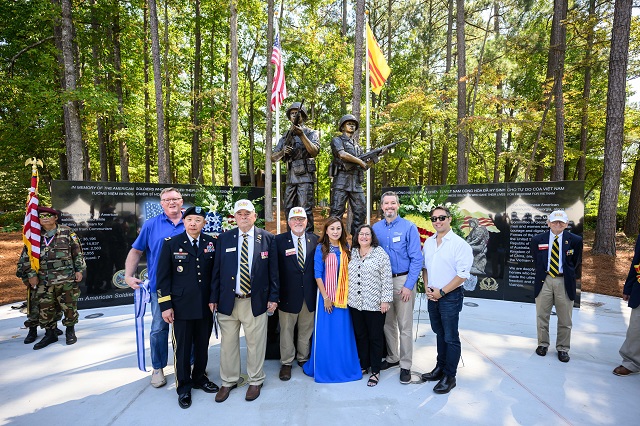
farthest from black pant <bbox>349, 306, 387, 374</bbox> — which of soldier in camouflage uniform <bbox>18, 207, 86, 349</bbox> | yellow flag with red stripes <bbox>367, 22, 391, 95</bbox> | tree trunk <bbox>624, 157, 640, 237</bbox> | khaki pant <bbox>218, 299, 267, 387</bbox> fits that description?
tree trunk <bbox>624, 157, 640, 237</bbox>

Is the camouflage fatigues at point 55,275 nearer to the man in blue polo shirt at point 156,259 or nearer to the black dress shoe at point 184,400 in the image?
the man in blue polo shirt at point 156,259

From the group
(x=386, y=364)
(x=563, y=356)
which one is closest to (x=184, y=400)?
(x=386, y=364)

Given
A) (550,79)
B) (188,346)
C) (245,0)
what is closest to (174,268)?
(188,346)

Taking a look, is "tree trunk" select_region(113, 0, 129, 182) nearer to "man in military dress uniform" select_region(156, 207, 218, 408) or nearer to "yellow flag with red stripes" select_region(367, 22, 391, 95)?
"yellow flag with red stripes" select_region(367, 22, 391, 95)

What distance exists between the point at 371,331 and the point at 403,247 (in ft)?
3.34

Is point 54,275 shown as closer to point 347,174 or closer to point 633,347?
point 347,174

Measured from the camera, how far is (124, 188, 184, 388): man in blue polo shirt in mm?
3836

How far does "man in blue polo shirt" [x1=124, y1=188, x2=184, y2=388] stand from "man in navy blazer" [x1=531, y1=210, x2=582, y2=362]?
4687mm

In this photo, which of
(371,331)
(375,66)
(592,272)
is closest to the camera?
(371,331)

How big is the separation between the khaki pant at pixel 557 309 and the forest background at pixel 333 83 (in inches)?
328

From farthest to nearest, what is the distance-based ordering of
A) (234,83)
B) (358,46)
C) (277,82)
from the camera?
(234,83)
(358,46)
(277,82)

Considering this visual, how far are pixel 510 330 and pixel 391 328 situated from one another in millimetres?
2627

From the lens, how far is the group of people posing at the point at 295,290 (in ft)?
11.6

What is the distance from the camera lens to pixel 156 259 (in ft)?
12.6
